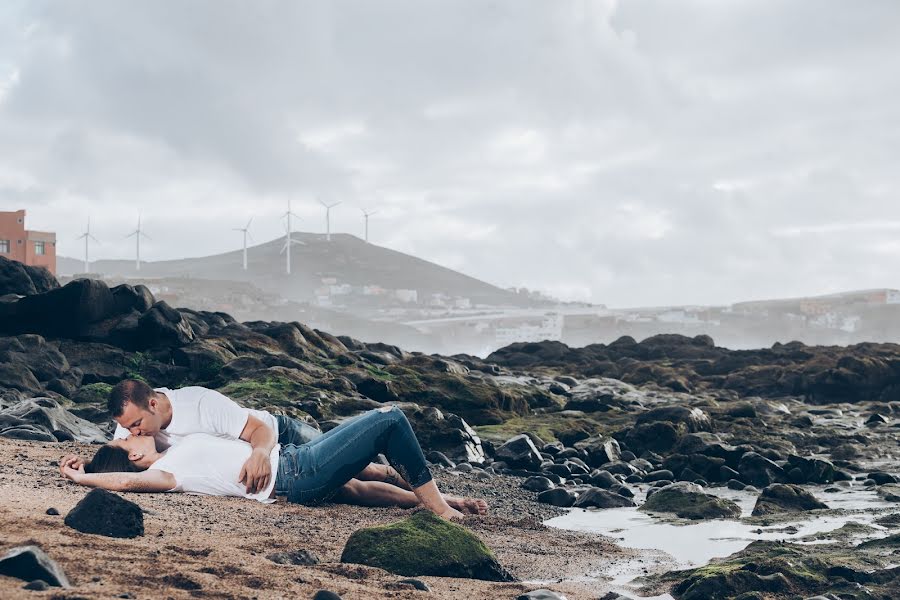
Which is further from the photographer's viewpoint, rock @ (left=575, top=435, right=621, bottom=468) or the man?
rock @ (left=575, top=435, right=621, bottom=468)

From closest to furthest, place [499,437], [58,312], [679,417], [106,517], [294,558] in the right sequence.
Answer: [106,517]
[294,558]
[499,437]
[679,417]
[58,312]

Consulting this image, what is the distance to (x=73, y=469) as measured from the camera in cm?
761

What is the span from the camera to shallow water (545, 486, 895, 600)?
795 cm

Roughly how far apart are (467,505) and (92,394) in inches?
447

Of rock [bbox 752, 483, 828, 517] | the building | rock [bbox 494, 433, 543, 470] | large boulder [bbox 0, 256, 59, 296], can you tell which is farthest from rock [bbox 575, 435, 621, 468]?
the building

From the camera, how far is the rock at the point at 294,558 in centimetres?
603

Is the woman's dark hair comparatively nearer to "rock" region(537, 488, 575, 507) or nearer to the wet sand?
the wet sand

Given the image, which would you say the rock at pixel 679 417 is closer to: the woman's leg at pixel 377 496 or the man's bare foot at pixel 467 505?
the man's bare foot at pixel 467 505

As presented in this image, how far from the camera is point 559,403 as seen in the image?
885 inches

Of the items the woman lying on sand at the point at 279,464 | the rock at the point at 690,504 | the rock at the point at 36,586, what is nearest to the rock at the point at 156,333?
the rock at the point at 690,504

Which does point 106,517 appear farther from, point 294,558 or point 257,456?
point 257,456

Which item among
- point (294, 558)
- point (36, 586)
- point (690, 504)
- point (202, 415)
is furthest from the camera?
point (690, 504)

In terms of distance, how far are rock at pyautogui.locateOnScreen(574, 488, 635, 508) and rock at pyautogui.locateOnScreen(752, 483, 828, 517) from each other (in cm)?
146

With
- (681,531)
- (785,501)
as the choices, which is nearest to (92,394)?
(681,531)
